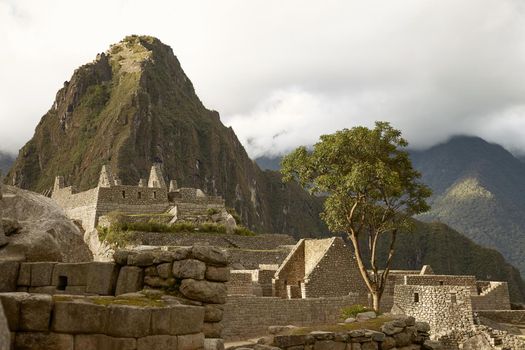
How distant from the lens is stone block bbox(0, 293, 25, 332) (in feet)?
27.5

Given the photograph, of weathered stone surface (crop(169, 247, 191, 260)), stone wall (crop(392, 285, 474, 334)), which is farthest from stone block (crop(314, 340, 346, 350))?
stone wall (crop(392, 285, 474, 334))

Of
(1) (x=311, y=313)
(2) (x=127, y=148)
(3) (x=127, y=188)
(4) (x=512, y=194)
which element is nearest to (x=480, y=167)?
(4) (x=512, y=194)

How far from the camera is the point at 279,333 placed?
1602 cm

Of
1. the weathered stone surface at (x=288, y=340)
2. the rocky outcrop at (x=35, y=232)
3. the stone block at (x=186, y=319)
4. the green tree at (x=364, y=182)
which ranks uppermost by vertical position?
the green tree at (x=364, y=182)

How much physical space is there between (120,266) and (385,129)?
673 inches

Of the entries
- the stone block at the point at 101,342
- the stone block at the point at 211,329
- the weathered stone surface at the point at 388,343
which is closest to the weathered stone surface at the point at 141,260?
the stone block at the point at 211,329

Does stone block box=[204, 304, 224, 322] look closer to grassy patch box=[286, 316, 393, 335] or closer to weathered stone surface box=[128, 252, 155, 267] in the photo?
weathered stone surface box=[128, 252, 155, 267]

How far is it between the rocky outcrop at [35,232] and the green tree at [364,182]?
13.0m

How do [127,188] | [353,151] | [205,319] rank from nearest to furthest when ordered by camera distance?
[205,319] < [353,151] < [127,188]

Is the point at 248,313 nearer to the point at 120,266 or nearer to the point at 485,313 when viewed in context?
the point at 120,266

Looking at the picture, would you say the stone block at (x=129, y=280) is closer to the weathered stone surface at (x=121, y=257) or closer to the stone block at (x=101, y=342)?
the weathered stone surface at (x=121, y=257)

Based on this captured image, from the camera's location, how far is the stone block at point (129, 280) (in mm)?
10445

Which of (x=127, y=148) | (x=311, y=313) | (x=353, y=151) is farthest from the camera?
(x=127, y=148)

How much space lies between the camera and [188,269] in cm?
1046
